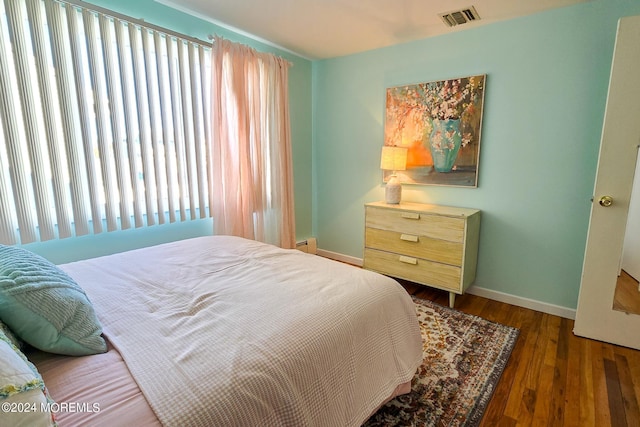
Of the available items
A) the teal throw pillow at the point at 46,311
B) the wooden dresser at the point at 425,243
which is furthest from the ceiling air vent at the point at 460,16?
the teal throw pillow at the point at 46,311

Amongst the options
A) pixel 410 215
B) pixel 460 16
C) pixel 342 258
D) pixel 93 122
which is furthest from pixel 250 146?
pixel 460 16

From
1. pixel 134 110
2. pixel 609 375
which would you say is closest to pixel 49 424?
pixel 134 110

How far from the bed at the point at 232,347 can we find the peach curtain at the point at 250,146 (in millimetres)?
1172

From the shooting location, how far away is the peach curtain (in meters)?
2.68

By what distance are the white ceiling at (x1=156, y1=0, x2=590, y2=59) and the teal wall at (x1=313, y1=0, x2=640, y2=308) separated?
16cm

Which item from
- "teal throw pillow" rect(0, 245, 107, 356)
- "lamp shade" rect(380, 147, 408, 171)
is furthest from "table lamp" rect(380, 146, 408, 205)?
"teal throw pillow" rect(0, 245, 107, 356)

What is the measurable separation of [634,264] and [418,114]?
1911 mm

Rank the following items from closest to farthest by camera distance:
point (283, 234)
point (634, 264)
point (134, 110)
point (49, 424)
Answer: point (49, 424) → point (634, 264) → point (134, 110) → point (283, 234)

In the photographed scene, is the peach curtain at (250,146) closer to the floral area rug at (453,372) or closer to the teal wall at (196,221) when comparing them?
the teal wall at (196,221)

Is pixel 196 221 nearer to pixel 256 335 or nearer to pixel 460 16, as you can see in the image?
pixel 256 335

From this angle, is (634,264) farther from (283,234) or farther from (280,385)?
(283,234)

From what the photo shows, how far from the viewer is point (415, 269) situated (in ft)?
8.87

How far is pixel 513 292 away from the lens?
8.73 ft

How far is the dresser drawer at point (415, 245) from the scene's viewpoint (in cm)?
248
